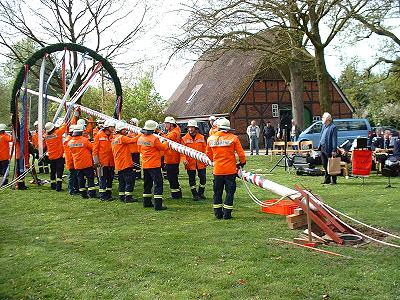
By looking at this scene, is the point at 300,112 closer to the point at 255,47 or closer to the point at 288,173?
the point at 255,47

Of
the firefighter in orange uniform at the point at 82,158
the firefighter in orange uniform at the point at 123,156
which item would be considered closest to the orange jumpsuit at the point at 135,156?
the firefighter in orange uniform at the point at 82,158

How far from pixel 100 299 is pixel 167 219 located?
4341 millimetres

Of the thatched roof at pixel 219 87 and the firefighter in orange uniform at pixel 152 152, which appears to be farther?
the thatched roof at pixel 219 87

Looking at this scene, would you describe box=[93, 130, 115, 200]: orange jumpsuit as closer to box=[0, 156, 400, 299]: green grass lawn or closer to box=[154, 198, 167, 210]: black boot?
box=[0, 156, 400, 299]: green grass lawn

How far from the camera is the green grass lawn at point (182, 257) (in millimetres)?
5688

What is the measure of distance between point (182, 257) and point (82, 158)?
6.57 meters

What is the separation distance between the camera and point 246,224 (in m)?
8.96

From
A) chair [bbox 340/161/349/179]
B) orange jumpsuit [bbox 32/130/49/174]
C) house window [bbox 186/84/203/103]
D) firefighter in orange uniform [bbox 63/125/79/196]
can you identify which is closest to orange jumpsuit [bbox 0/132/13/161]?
orange jumpsuit [bbox 32/130/49/174]

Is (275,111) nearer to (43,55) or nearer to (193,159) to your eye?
(43,55)

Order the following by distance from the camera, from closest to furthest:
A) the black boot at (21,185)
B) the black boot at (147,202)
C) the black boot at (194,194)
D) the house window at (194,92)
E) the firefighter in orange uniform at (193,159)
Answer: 1. the black boot at (147,202)
2. the firefighter in orange uniform at (193,159)
3. the black boot at (194,194)
4. the black boot at (21,185)
5. the house window at (194,92)

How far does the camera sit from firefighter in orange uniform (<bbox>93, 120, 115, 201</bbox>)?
41.4 feet

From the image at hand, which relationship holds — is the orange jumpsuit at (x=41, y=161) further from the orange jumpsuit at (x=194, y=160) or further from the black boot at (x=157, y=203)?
the black boot at (x=157, y=203)

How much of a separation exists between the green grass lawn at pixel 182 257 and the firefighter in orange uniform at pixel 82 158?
1.72 metres

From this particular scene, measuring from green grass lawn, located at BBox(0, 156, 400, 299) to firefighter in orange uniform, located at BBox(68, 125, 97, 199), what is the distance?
172 cm
